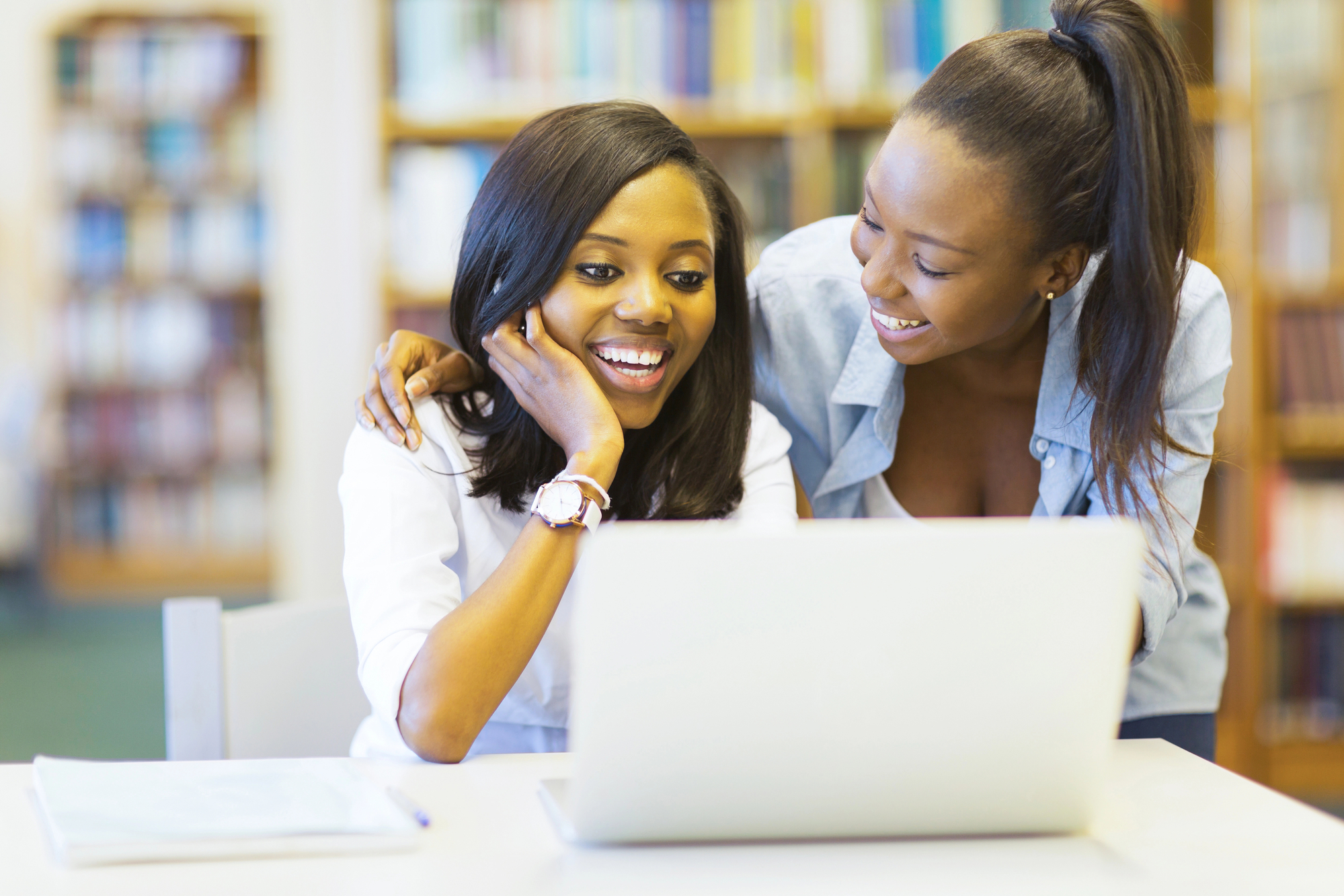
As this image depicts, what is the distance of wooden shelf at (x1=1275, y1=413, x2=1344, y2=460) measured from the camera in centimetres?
273

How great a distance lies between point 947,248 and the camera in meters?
1.12

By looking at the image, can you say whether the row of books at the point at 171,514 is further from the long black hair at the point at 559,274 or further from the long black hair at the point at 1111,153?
the long black hair at the point at 1111,153

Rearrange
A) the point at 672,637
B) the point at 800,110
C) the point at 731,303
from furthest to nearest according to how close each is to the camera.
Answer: the point at 800,110 < the point at 731,303 < the point at 672,637

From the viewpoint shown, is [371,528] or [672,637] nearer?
[672,637]

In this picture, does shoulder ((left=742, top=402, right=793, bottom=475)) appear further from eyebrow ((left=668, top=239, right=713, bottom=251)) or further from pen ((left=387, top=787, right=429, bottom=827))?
pen ((left=387, top=787, right=429, bottom=827))

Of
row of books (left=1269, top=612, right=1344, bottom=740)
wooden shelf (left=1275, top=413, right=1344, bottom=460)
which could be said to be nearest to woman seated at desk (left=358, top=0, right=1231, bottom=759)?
wooden shelf (left=1275, top=413, right=1344, bottom=460)

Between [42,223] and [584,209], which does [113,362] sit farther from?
[584,209]

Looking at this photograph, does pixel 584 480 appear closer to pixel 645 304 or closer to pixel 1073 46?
pixel 645 304

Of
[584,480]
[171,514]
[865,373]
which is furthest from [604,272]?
[171,514]

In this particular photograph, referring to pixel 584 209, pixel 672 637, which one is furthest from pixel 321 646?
pixel 672 637

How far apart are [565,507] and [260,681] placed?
0.39 metres

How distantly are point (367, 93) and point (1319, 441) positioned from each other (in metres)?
2.33

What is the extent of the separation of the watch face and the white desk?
306 millimetres

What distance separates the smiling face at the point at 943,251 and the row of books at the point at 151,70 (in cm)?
461
